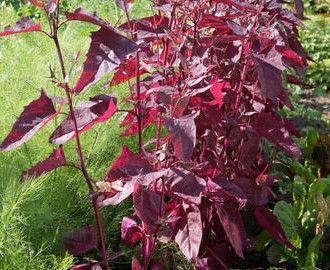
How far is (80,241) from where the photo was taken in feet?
6.26

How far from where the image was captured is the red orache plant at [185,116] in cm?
154

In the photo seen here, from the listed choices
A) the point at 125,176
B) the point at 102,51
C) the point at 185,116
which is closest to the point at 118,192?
the point at 125,176

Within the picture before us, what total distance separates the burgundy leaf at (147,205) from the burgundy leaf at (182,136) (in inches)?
8.8

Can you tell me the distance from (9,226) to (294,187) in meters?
1.32

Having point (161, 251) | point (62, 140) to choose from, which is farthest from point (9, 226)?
point (161, 251)

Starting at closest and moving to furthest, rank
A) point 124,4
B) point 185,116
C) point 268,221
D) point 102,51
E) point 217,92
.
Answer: point 102,51 < point 185,116 < point 124,4 < point 217,92 < point 268,221

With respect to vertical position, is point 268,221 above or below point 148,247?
below

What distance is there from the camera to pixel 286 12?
2.00m

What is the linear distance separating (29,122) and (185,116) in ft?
1.28

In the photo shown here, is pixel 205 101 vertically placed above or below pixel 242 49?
below

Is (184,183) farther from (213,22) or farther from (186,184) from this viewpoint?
(213,22)

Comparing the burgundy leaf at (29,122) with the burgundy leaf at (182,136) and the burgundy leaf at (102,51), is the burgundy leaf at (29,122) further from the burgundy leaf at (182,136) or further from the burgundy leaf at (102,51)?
the burgundy leaf at (182,136)

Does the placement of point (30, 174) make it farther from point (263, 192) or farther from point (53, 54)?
point (53, 54)

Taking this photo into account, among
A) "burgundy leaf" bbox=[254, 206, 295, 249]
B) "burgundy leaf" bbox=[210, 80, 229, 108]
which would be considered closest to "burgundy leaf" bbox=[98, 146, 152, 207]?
"burgundy leaf" bbox=[210, 80, 229, 108]
